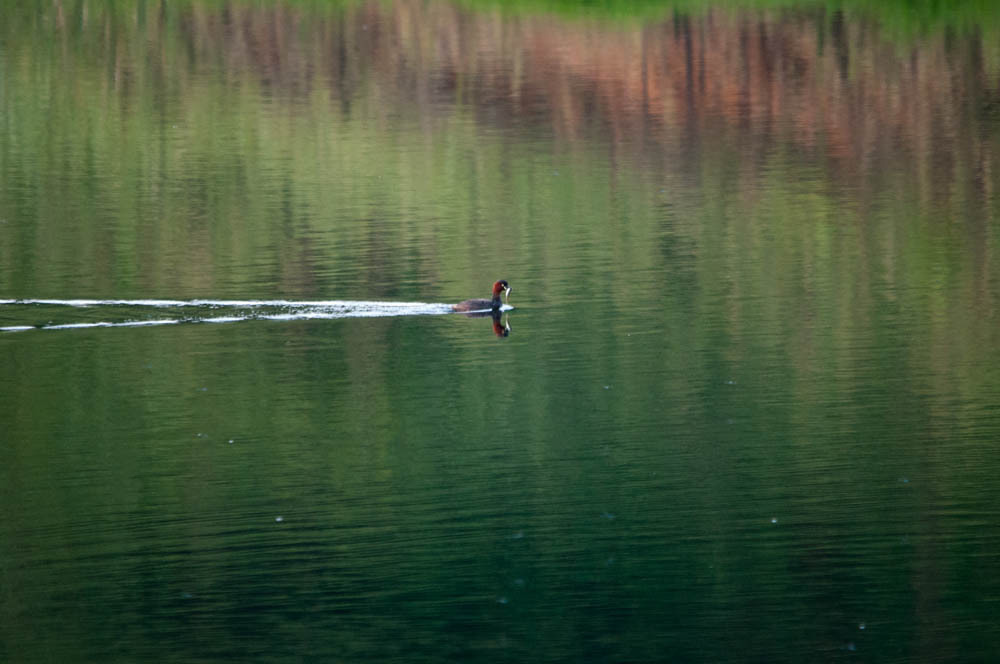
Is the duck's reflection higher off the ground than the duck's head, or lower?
lower

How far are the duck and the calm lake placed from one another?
13.2 inches

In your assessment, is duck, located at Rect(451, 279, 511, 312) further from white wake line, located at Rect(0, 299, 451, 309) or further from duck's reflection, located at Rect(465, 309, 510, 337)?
white wake line, located at Rect(0, 299, 451, 309)

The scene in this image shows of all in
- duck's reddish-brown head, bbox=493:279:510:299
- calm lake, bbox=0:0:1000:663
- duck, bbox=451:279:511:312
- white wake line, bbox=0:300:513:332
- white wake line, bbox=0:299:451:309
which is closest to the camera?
calm lake, bbox=0:0:1000:663

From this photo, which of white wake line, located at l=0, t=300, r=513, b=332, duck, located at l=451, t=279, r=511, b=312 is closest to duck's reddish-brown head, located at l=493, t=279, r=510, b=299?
duck, located at l=451, t=279, r=511, b=312

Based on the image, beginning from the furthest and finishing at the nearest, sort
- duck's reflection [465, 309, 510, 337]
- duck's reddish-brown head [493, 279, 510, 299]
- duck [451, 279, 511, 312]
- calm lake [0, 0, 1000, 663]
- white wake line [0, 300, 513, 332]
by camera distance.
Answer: duck's reddish-brown head [493, 279, 510, 299], duck [451, 279, 511, 312], white wake line [0, 300, 513, 332], duck's reflection [465, 309, 510, 337], calm lake [0, 0, 1000, 663]

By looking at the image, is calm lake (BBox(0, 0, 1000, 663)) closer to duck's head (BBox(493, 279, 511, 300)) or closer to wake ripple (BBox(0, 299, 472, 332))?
wake ripple (BBox(0, 299, 472, 332))

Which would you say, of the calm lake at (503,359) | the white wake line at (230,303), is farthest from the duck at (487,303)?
the white wake line at (230,303)

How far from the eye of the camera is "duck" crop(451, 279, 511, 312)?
22766mm

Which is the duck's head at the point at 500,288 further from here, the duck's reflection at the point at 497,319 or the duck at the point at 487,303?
the duck's reflection at the point at 497,319

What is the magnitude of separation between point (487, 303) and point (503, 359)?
2.47m

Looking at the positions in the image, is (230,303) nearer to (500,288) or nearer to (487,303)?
(487,303)

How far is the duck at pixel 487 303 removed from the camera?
74.7ft

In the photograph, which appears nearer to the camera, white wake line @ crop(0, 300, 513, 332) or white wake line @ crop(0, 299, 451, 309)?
white wake line @ crop(0, 300, 513, 332)

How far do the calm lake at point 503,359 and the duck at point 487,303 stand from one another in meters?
0.33
